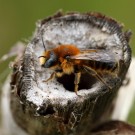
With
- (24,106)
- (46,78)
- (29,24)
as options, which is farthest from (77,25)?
(29,24)

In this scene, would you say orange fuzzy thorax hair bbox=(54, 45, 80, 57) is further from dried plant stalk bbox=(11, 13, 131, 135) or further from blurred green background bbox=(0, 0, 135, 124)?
blurred green background bbox=(0, 0, 135, 124)

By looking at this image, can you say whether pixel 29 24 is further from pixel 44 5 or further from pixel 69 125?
pixel 69 125

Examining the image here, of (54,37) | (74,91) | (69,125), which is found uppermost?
(54,37)

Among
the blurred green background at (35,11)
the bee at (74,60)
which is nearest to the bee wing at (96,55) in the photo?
the bee at (74,60)

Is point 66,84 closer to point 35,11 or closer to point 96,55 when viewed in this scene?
point 96,55

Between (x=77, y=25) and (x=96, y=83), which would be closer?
(x=96, y=83)

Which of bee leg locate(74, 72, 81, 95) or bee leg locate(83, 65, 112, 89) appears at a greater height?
bee leg locate(83, 65, 112, 89)

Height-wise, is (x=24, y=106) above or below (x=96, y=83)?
below

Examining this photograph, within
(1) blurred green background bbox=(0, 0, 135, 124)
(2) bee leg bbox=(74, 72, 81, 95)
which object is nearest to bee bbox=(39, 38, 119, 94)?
(2) bee leg bbox=(74, 72, 81, 95)
